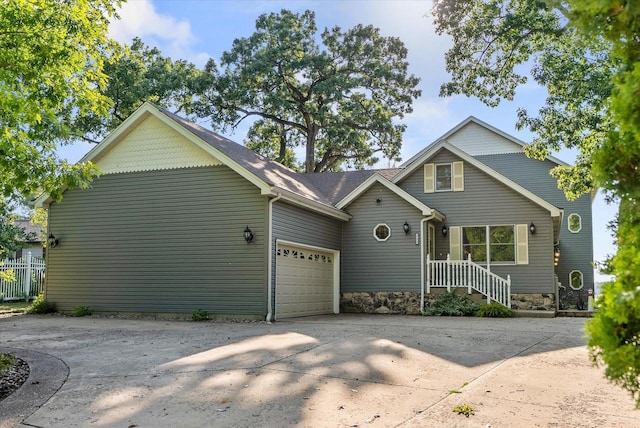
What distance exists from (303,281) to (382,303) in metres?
2.84

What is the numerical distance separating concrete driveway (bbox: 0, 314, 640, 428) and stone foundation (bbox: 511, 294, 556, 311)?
620 centimetres

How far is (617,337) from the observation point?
101 inches

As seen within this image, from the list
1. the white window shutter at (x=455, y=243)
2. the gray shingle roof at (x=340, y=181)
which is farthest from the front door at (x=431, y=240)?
the gray shingle roof at (x=340, y=181)

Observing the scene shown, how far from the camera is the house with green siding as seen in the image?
1283 cm

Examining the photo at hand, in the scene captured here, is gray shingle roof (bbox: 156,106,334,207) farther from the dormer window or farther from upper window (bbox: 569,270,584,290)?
upper window (bbox: 569,270,584,290)

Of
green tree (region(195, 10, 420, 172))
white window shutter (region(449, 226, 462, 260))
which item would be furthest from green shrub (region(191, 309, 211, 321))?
green tree (region(195, 10, 420, 172))

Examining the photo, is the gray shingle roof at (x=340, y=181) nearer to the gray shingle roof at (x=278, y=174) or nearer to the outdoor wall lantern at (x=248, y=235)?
the gray shingle roof at (x=278, y=174)

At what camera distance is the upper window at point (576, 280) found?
19.7 meters

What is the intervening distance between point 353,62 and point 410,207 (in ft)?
46.5

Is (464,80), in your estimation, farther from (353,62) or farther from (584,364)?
(353,62)

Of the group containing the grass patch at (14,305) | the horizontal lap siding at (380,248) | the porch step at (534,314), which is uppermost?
the horizontal lap siding at (380,248)

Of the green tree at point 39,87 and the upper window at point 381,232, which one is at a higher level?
the green tree at point 39,87

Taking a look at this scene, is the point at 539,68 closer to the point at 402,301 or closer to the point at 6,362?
the point at 402,301

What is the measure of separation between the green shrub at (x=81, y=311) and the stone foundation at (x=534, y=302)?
11.9 metres
